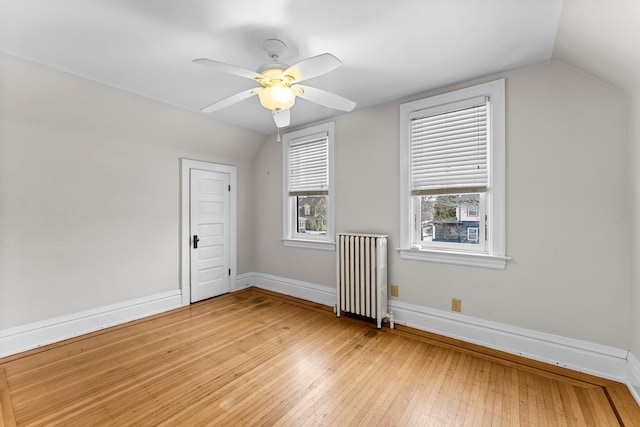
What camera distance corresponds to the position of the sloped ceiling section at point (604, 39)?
61.1 inches

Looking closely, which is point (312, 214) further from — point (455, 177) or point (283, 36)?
point (283, 36)

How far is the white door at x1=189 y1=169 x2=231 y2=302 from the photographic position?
407 centimetres

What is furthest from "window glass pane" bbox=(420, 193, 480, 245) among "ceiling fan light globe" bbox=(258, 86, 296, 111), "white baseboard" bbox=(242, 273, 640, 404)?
"ceiling fan light globe" bbox=(258, 86, 296, 111)

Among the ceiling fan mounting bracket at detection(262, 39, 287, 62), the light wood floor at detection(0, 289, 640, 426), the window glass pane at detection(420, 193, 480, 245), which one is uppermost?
the ceiling fan mounting bracket at detection(262, 39, 287, 62)

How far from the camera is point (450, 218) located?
2.99m

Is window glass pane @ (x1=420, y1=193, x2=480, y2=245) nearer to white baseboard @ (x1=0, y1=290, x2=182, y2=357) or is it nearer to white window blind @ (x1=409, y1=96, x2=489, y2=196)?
white window blind @ (x1=409, y1=96, x2=489, y2=196)

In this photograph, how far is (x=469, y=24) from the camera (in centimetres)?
193

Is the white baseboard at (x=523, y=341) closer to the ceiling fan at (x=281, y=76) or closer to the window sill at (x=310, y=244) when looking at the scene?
the window sill at (x=310, y=244)

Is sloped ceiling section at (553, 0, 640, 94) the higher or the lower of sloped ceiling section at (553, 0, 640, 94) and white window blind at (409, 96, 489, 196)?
the higher

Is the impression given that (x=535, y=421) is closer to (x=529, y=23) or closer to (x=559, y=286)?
(x=559, y=286)

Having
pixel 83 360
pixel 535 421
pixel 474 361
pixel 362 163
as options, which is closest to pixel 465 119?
pixel 362 163

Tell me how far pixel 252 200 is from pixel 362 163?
225cm

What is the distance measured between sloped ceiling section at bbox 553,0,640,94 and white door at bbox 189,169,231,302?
418 cm

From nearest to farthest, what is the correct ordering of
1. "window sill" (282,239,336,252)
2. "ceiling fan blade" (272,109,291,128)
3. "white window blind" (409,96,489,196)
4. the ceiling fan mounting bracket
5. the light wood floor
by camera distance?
the light wood floor < the ceiling fan mounting bracket < "ceiling fan blade" (272,109,291,128) < "white window blind" (409,96,489,196) < "window sill" (282,239,336,252)
